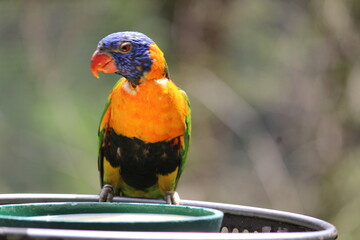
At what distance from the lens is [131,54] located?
2230 millimetres

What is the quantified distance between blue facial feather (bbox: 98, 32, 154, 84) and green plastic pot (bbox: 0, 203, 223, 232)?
0.90m

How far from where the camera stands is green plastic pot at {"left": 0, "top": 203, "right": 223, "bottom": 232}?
1.15 metres

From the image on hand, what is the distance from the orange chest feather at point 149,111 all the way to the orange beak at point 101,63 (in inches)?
3.9

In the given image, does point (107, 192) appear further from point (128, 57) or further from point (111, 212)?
point (111, 212)

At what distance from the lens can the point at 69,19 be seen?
5762 mm

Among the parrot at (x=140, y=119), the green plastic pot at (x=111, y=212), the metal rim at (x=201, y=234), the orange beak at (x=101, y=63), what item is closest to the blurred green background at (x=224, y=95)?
the parrot at (x=140, y=119)

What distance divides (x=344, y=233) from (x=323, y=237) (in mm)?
3086

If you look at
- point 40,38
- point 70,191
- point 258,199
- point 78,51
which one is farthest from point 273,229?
point 78,51

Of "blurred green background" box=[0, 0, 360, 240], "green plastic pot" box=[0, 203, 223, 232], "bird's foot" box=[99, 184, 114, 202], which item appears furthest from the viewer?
Result: "blurred green background" box=[0, 0, 360, 240]

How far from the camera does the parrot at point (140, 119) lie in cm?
221

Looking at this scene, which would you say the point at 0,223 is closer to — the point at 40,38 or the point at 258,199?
the point at 40,38

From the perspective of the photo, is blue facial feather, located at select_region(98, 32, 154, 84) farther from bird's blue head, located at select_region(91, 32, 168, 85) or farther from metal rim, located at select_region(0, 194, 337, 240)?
metal rim, located at select_region(0, 194, 337, 240)

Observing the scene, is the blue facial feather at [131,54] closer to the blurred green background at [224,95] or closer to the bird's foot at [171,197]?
the bird's foot at [171,197]

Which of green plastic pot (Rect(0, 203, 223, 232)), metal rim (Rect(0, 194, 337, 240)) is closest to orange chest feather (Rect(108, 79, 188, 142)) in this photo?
metal rim (Rect(0, 194, 337, 240))
